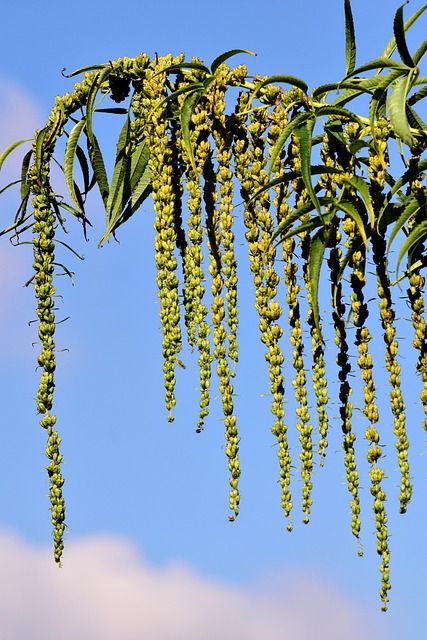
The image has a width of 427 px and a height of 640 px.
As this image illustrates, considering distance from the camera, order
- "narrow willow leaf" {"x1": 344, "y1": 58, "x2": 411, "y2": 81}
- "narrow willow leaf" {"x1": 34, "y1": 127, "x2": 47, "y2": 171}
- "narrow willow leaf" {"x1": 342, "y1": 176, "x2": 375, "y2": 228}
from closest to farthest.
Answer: "narrow willow leaf" {"x1": 342, "y1": 176, "x2": 375, "y2": 228} < "narrow willow leaf" {"x1": 344, "y1": 58, "x2": 411, "y2": 81} < "narrow willow leaf" {"x1": 34, "y1": 127, "x2": 47, "y2": 171}

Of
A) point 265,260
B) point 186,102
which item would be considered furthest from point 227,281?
point 186,102

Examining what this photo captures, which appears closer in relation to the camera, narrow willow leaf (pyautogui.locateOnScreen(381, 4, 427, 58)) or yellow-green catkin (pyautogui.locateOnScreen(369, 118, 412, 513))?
yellow-green catkin (pyautogui.locateOnScreen(369, 118, 412, 513))

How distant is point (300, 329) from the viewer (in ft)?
12.4

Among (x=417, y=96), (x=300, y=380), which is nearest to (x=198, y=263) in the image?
(x=300, y=380)

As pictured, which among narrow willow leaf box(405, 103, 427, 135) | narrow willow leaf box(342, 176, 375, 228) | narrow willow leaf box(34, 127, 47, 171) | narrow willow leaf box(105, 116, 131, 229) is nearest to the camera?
narrow willow leaf box(342, 176, 375, 228)

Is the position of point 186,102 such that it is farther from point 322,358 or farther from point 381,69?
point 322,358

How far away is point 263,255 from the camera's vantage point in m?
3.77

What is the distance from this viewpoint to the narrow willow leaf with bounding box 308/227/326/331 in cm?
373

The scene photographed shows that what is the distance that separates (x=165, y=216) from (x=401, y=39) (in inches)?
41.3

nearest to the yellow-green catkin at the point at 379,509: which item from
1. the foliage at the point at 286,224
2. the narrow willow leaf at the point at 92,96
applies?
the foliage at the point at 286,224

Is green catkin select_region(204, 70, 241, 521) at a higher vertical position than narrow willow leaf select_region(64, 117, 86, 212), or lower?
lower

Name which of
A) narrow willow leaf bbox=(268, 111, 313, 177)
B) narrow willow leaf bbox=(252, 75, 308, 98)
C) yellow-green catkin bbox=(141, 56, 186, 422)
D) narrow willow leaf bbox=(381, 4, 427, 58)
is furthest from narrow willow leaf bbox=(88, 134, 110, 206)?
narrow willow leaf bbox=(381, 4, 427, 58)

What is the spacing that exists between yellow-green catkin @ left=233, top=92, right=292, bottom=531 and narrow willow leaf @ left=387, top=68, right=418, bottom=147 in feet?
1.71

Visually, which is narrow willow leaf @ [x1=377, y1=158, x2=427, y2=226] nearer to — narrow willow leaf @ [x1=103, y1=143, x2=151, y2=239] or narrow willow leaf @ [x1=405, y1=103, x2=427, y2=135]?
narrow willow leaf @ [x1=405, y1=103, x2=427, y2=135]
